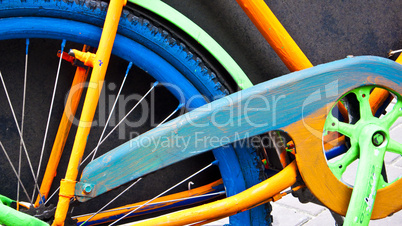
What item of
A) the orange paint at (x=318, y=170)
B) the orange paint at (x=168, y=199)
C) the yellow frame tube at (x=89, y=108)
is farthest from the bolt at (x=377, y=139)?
the yellow frame tube at (x=89, y=108)

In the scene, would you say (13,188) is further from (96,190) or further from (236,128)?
(236,128)

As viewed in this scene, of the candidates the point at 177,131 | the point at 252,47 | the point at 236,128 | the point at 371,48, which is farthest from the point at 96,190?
the point at 371,48

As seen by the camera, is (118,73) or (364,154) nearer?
(364,154)

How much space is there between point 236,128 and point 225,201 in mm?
159

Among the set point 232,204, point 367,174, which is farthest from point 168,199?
point 367,174

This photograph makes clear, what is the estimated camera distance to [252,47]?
107 cm

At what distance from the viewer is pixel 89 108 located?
827 millimetres

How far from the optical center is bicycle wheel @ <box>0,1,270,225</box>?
871 mm

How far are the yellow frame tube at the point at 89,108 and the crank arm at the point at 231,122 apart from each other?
0.02m

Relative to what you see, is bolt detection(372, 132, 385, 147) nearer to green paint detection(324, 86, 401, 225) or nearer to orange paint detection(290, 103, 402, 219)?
green paint detection(324, 86, 401, 225)

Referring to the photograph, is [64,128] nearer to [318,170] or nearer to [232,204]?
[232,204]

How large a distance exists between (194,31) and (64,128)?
41 cm

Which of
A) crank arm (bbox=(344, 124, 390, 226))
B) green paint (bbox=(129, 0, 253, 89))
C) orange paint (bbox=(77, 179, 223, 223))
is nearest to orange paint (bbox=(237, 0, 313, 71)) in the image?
green paint (bbox=(129, 0, 253, 89))

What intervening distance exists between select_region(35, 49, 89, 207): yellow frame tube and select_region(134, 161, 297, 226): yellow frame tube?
29 centimetres
